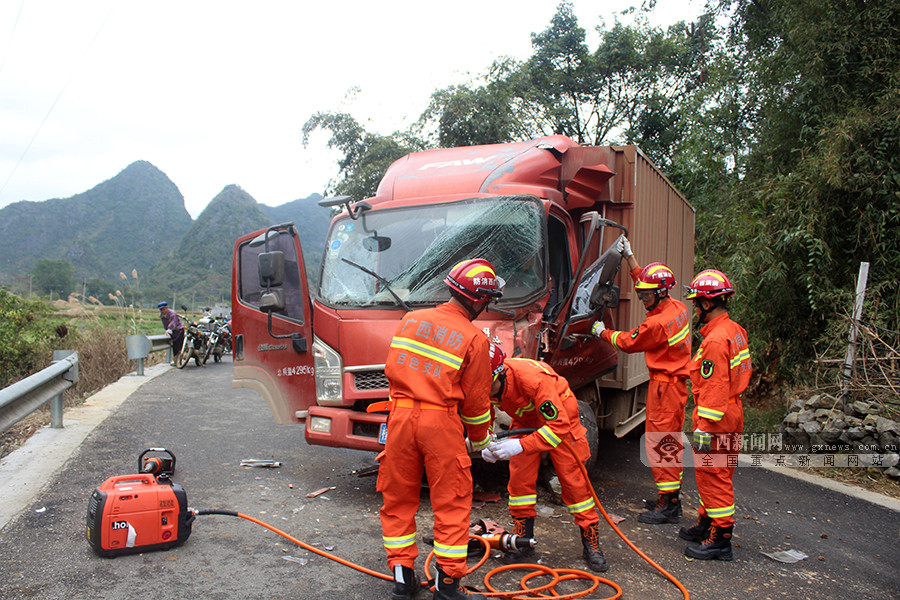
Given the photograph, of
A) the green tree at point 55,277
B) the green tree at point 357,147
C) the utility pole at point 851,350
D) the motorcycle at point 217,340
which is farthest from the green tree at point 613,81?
the green tree at point 55,277

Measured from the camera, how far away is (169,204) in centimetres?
7325

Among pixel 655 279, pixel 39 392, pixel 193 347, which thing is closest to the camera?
pixel 655 279

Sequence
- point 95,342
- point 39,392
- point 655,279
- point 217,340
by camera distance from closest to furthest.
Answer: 1. point 655,279
2. point 39,392
3. point 95,342
4. point 217,340

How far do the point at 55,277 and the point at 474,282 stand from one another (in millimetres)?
39177

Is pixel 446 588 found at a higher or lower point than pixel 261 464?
higher

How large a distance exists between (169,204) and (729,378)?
77882 millimetres

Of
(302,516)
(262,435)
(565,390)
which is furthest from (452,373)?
(262,435)

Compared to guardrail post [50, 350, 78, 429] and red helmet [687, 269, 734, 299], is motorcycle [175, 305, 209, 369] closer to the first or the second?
guardrail post [50, 350, 78, 429]

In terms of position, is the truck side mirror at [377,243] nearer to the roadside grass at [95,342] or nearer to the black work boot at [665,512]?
the black work boot at [665,512]

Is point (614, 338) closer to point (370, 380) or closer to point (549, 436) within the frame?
point (549, 436)

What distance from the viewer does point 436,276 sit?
16.2 feet

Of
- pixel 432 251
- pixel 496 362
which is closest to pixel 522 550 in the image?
pixel 496 362

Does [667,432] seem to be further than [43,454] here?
No

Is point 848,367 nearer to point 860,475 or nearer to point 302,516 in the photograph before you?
point 860,475
